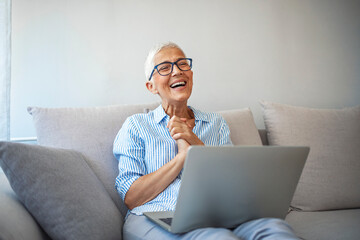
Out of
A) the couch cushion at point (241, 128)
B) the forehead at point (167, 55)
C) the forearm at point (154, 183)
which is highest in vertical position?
the forehead at point (167, 55)

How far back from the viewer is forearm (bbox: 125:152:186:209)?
145 centimetres

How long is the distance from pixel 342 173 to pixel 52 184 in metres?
1.54

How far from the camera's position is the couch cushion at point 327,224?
1.56 m

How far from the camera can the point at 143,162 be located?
5.21 feet

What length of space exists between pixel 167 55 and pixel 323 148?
1.02m

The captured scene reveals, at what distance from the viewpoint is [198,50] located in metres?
2.42

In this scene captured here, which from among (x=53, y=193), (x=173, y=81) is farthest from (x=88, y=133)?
(x=53, y=193)

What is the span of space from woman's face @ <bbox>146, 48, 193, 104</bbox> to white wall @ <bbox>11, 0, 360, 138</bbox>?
1.88 ft

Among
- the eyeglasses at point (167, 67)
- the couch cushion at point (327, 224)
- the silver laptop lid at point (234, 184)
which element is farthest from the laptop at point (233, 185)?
the eyeglasses at point (167, 67)

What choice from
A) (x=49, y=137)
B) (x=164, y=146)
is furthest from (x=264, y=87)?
(x=49, y=137)

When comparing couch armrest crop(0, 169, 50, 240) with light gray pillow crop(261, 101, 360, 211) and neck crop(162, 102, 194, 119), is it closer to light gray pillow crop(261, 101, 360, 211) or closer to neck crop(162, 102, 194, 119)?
neck crop(162, 102, 194, 119)

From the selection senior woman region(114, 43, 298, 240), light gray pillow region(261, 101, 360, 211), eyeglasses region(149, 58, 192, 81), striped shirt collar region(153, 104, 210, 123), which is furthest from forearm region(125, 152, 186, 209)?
light gray pillow region(261, 101, 360, 211)

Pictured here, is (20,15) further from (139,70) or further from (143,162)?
(143,162)

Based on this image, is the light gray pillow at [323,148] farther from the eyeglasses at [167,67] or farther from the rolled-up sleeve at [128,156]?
the rolled-up sleeve at [128,156]
